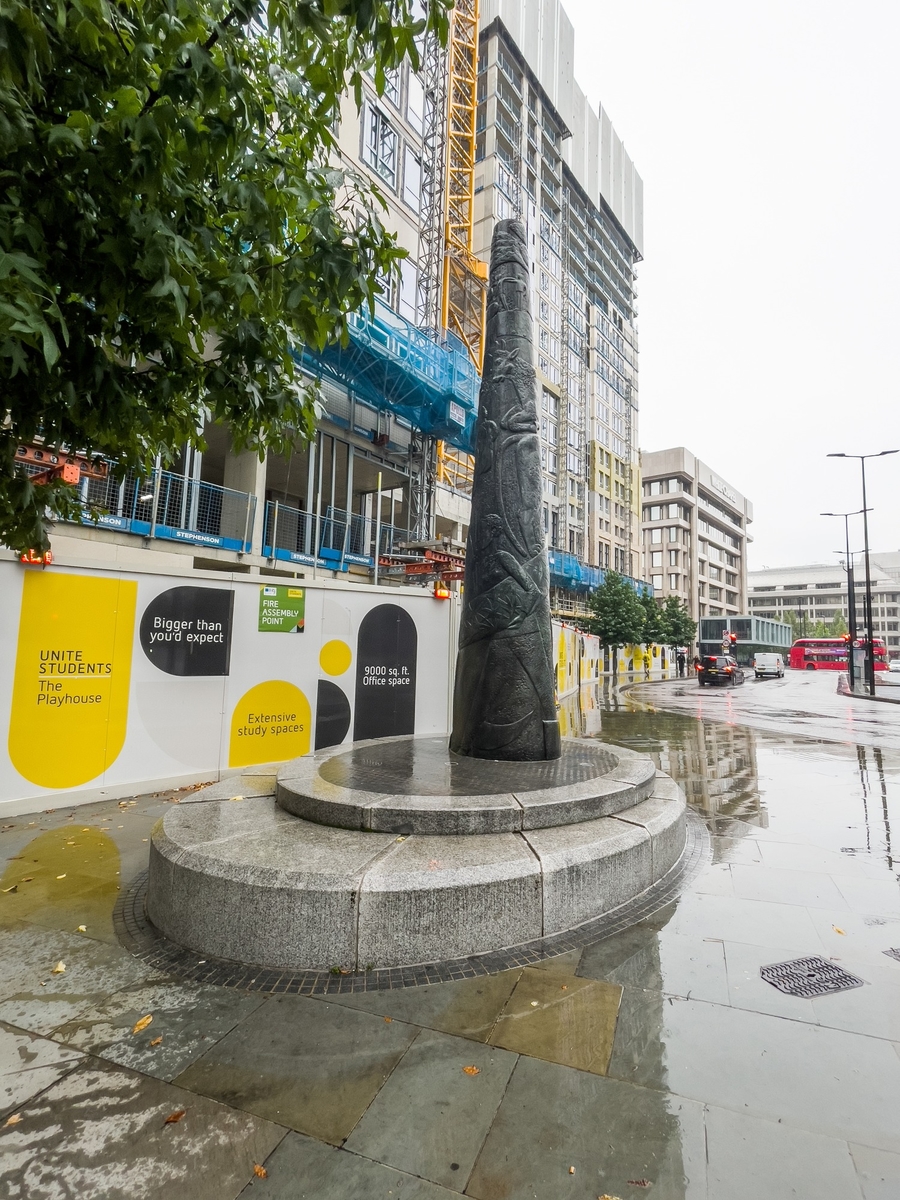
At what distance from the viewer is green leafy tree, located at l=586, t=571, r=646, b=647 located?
47188mm

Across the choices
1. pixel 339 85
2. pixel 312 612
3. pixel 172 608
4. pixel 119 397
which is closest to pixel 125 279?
pixel 119 397

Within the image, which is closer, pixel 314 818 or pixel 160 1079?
pixel 160 1079

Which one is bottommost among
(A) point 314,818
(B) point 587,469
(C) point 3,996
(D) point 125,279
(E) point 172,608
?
(C) point 3,996

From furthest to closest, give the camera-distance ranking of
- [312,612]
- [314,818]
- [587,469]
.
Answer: [587,469] → [312,612] → [314,818]

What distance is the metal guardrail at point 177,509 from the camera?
14.1 meters

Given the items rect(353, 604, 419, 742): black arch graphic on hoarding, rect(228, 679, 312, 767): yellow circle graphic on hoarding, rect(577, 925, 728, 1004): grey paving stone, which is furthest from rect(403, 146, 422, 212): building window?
rect(577, 925, 728, 1004): grey paving stone

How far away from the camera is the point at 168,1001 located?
9.78 feet

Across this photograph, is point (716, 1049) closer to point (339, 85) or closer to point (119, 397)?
point (119, 397)

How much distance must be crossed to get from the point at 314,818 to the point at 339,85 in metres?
4.23

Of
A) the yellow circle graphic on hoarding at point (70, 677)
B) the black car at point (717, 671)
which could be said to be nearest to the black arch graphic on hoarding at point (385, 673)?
the yellow circle graphic on hoarding at point (70, 677)

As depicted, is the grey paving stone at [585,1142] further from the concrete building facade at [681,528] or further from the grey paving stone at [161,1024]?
the concrete building facade at [681,528]

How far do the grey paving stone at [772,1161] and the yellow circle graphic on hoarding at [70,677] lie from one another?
6579mm

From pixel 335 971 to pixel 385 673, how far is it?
6303mm

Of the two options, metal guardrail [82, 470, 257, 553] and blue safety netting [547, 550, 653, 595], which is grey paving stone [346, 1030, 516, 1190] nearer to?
metal guardrail [82, 470, 257, 553]
